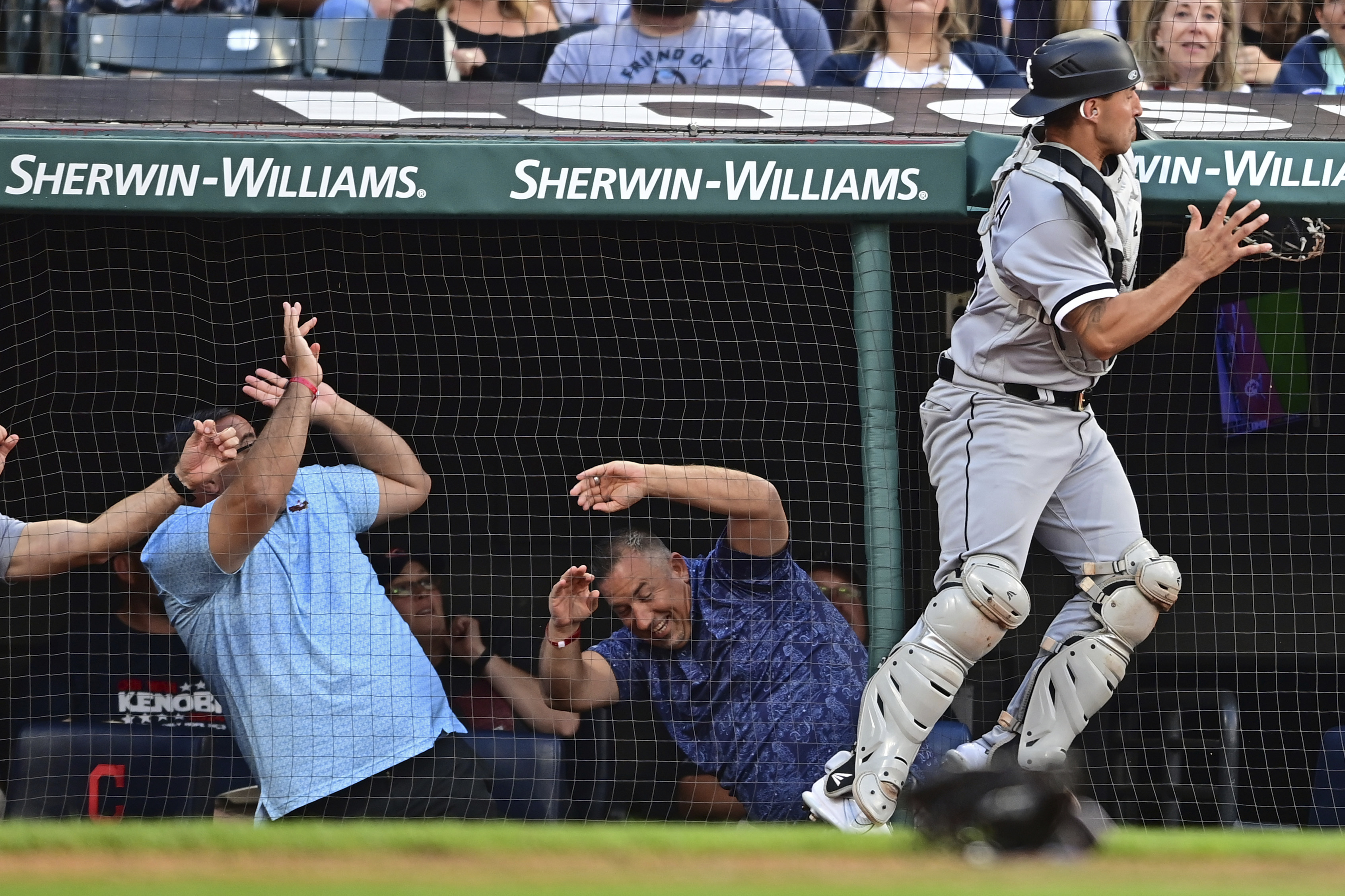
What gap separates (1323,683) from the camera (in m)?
5.28

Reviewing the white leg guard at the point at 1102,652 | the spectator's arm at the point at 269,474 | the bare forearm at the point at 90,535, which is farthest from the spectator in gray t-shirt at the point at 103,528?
the white leg guard at the point at 1102,652

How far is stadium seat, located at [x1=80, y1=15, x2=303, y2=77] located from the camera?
514 centimetres

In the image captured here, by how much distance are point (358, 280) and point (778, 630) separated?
190cm

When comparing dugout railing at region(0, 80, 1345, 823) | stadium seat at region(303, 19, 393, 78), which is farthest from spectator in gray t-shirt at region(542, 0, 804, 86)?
stadium seat at region(303, 19, 393, 78)

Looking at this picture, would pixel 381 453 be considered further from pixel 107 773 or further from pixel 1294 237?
pixel 1294 237

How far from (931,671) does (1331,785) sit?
1707 mm

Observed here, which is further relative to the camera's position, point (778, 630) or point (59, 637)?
point (59, 637)

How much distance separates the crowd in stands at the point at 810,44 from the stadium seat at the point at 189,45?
0.55 ft

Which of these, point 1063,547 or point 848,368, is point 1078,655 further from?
point 848,368

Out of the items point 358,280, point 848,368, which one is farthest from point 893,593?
point 358,280

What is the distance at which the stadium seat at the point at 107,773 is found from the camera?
4.53m

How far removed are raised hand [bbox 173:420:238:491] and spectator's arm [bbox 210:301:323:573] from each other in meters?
0.06

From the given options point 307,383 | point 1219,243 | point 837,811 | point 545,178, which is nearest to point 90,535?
point 307,383

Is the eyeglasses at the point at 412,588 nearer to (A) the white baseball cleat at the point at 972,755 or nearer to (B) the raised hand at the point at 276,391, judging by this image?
(B) the raised hand at the point at 276,391
